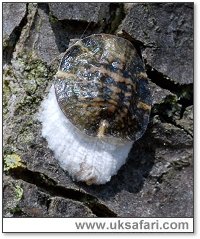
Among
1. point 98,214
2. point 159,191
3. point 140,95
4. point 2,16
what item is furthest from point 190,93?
point 2,16

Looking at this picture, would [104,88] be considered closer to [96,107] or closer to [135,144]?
[96,107]

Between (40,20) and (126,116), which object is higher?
(40,20)

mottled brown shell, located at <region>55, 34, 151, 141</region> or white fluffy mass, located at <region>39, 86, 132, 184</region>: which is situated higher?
mottled brown shell, located at <region>55, 34, 151, 141</region>

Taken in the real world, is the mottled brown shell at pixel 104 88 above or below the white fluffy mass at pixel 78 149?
above

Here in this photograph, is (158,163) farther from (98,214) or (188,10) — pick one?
(188,10)

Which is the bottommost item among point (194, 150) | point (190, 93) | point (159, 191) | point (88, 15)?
point (159, 191)
